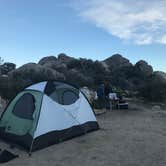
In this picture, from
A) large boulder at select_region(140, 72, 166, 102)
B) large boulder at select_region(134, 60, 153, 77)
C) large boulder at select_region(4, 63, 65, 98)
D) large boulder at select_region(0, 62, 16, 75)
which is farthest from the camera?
large boulder at select_region(134, 60, 153, 77)

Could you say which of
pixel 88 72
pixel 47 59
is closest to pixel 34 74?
pixel 88 72

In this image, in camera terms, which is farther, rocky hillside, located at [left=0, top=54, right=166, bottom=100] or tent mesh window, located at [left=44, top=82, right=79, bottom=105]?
rocky hillside, located at [left=0, top=54, right=166, bottom=100]

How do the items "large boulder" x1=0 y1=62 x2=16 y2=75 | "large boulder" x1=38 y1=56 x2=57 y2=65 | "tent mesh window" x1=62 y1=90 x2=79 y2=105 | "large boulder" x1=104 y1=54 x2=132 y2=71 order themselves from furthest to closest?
"large boulder" x1=38 y1=56 x2=57 y2=65
"large boulder" x1=104 y1=54 x2=132 y2=71
"large boulder" x1=0 y1=62 x2=16 y2=75
"tent mesh window" x1=62 y1=90 x2=79 y2=105

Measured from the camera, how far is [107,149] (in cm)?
741

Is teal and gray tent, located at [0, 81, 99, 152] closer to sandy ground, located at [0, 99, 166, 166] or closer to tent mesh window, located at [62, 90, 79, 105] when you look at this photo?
tent mesh window, located at [62, 90, 79, 105]

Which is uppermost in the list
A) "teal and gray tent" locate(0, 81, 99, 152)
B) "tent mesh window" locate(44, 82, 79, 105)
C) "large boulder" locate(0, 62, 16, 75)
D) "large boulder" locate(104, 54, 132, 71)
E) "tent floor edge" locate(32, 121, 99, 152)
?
"large boulder" locate(104, 54, 132, 71)

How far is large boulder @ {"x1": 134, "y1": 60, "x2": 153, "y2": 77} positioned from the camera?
31.3 m

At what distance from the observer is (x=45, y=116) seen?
7.79m

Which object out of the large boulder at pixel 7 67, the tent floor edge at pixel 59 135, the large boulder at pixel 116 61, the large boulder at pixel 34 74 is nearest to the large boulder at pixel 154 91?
the large boulder at pixel 34 74

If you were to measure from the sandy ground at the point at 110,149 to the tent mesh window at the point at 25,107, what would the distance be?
0.88 m

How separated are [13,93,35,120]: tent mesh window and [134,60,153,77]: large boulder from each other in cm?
2355

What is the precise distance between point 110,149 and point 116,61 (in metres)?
28.7

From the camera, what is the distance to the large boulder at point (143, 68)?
103 feet

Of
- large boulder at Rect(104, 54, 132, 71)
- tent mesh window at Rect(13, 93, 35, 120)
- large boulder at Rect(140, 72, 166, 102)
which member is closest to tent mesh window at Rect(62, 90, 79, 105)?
tent mesh window at Rect(13, 93, 35, 120)
